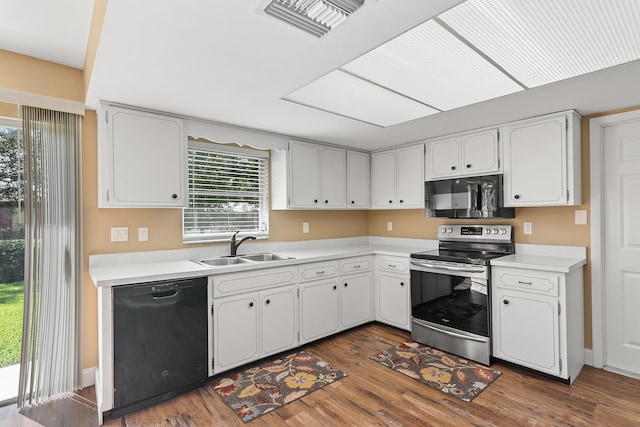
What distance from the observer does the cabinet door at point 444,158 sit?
11.3 feet

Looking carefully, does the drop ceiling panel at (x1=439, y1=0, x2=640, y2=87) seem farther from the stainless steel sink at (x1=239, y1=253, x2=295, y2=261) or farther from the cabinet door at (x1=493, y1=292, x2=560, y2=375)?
the stainless steel sink at (x1=239, y1=253, x2=295, y2=261)

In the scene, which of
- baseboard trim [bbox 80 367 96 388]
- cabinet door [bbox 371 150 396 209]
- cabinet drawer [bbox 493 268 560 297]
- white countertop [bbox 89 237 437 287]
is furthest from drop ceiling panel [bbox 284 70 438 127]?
baseboard trim [bbox 80 367 96 388]

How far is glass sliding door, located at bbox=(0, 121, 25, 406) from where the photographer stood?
2308 mm

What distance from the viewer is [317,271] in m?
3.28

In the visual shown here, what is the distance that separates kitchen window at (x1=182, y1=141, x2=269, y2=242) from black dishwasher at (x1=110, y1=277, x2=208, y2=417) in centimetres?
85

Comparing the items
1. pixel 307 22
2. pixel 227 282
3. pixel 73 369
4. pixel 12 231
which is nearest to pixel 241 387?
pixel 227 282

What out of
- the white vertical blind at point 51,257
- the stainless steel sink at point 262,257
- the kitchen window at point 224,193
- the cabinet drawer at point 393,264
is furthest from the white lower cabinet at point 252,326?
the cabinet drawer at point 393,264

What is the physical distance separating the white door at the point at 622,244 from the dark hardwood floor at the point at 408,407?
262 millimetres

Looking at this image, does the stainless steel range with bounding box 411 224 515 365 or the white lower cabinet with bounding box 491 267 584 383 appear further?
the stainless steel range with bounding box 411 224 515 365

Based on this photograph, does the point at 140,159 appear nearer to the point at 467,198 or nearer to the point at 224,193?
the point at 224,193

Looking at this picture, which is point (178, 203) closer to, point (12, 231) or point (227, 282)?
point (227, 282)

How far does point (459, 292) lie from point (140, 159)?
2.98m

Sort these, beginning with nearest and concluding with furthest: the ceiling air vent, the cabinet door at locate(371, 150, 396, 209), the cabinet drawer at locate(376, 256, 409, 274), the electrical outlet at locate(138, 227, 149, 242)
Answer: the ceiling air vent
the electrical outlet at locate(138, 227, 149, 242)
the cabinet drawer at locate(376, 256, 409, 274)
the cabinet door at locate(371, 150, 396, 209)

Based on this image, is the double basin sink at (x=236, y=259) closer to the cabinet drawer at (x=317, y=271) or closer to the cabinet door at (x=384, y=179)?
the cabinet drawer at (x=317, y=271)
